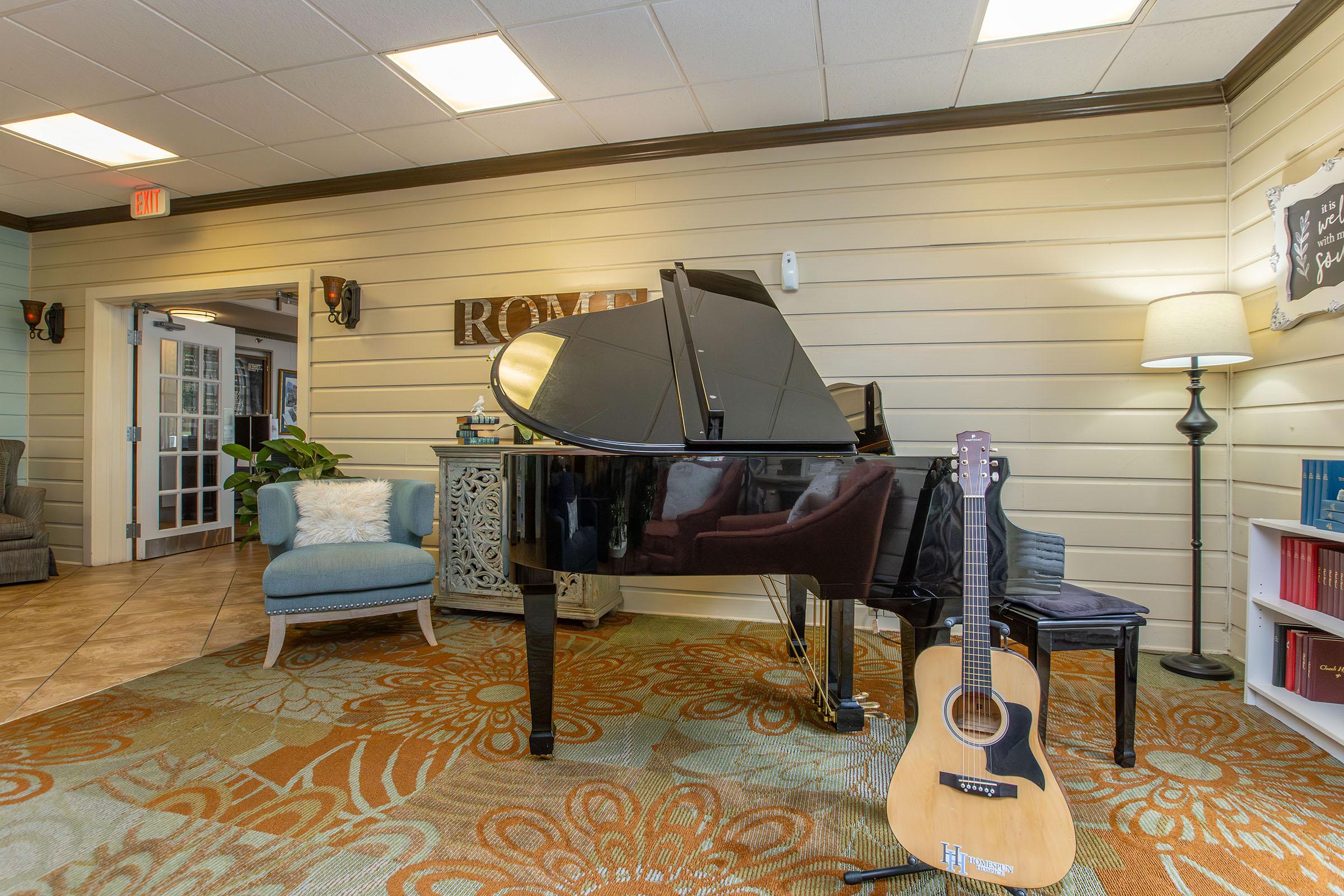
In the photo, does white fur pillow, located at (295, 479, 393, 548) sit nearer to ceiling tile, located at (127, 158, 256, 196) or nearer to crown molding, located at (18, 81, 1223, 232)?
crown molding, located at (18, 81, 1223, 232)

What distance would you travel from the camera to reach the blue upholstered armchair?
2533 mm

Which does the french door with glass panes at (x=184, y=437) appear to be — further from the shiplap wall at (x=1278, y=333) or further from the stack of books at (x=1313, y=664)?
the shiplap wall at (x=1278, y=333)

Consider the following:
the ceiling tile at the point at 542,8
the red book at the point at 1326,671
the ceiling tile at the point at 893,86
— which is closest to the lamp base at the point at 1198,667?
the red book at the point at 1326,671

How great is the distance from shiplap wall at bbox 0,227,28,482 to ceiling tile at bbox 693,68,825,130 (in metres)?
5.31

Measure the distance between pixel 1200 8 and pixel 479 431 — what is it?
141 inches

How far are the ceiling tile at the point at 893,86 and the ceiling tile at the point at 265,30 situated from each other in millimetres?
2111

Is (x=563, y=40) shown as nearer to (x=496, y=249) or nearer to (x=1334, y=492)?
(x=496, y=249)

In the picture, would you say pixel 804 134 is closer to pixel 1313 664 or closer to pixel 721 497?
pixel 721 497

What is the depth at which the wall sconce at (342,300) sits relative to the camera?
3723 mm

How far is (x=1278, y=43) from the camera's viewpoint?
2.36 m

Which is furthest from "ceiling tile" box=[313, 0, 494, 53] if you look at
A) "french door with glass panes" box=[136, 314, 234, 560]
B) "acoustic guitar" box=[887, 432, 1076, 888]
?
"french door with glass panes" box=[136, 314, 234, 560]

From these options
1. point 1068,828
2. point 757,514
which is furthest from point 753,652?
→ point 1068,828

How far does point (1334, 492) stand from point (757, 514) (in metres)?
1.91

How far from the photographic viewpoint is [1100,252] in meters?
2.87
